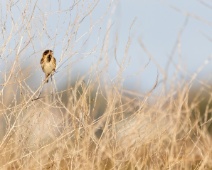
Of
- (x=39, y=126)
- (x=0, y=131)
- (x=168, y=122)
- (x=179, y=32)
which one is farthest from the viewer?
(x=0, y=131)

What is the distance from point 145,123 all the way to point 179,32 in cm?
161

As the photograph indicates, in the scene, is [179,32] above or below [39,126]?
above

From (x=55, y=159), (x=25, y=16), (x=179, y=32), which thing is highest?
(x=25, y=16)

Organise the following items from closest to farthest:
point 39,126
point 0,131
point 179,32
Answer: point 179,32 < point 39,126 < point 0,131

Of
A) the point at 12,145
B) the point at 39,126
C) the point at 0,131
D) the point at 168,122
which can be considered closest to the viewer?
the point at 168,122

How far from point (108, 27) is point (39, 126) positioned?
4.18ft

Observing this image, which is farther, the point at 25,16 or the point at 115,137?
the point at 25,16

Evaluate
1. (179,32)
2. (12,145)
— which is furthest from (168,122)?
(12,145)

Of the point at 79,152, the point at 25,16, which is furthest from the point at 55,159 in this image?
the point at 25,16

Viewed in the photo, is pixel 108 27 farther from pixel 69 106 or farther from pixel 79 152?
pixel 79 152

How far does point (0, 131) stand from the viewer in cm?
650

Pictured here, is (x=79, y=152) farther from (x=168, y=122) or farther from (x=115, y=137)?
(x=168, y=122)

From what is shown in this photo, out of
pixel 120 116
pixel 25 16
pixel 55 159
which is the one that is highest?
pixel 25 16

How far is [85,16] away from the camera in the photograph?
5777mm
